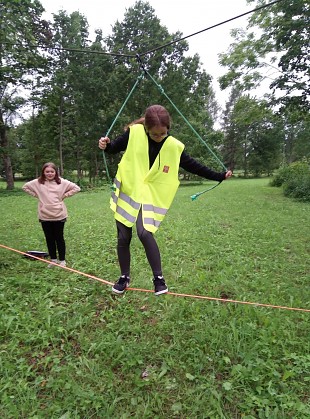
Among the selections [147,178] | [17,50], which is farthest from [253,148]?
[147,178]

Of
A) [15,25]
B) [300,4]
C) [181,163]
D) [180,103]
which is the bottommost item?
[181,163]

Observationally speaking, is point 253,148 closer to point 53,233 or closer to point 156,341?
point 53,233

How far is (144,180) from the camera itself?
2723 mm

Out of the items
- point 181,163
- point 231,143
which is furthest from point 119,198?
point 231,143

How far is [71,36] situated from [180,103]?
400 inches

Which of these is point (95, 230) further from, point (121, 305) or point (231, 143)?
point (231, 143)

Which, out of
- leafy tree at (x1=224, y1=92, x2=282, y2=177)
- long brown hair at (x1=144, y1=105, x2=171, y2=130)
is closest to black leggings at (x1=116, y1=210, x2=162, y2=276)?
long brown hair at (x1=144, y1=105, x2=171, y2=130)

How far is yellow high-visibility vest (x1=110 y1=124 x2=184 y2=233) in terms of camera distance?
270cm

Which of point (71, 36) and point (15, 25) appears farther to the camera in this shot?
point (71, 36)

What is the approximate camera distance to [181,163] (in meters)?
2.95

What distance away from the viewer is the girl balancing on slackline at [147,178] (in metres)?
2.69

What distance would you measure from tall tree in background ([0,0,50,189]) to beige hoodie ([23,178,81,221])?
222 centimetres

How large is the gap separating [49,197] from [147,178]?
7.70 feet

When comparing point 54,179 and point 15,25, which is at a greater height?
point 15,25
